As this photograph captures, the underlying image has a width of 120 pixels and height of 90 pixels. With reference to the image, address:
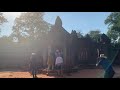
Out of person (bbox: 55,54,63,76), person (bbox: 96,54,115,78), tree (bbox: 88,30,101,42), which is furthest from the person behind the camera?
person (bbox: 55,54,63,76)

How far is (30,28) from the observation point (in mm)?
7098

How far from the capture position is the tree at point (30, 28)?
6981 mm

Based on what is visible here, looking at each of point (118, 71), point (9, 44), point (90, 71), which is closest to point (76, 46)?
point (90, 71)

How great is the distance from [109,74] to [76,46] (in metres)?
1.21

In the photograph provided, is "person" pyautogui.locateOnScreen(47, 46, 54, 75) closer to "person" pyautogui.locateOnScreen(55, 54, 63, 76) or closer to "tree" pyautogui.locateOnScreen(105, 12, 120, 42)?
"person" pyautogui.locateOnScreen(55, 54, 63, 76)

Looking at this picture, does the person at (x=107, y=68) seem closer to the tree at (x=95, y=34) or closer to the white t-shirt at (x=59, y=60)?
the tree at (x=95, y=34)

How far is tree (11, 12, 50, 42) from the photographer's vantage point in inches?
275

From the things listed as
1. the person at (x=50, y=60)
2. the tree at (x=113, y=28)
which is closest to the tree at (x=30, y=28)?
the person at (x=50, y=60)

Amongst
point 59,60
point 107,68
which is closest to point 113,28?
point 107,68

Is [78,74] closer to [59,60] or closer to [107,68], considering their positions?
[59,60]

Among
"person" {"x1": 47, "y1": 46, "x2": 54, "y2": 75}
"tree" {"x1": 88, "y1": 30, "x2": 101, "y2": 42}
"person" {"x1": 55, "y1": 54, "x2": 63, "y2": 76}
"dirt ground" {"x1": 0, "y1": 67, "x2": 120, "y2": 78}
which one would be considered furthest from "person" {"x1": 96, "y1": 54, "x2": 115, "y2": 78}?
"person" {"x1": 47, "y1": 46, "x2": 54, "y2": 75}
